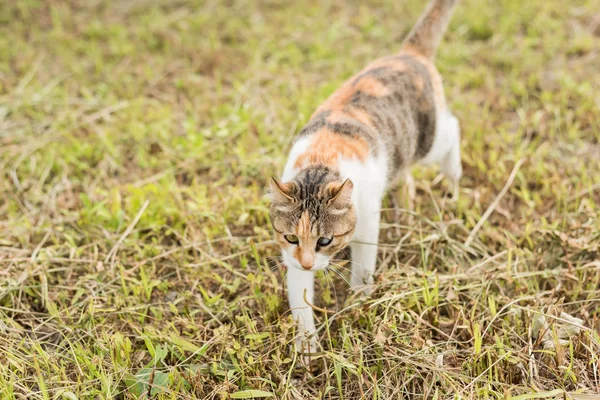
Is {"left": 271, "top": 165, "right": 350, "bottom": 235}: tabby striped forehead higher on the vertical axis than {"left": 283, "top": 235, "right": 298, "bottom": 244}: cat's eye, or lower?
higher

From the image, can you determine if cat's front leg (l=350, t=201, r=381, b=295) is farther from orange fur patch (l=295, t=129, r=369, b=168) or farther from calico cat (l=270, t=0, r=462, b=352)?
orange fur patch (l=295, t=129, r=369, b=168)

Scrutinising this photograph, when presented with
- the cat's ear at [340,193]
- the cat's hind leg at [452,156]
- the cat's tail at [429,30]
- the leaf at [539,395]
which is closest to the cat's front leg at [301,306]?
the cat's ear at [340,193]

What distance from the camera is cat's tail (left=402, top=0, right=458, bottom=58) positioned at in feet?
11.7

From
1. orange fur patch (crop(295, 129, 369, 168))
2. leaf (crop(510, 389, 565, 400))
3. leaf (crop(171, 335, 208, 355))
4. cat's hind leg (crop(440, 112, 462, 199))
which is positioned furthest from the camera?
cat's hind leg (crop(440, 112, 462, 199))

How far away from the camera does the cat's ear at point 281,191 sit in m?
2.35

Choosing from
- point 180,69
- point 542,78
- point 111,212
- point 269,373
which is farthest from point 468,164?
point 180,69

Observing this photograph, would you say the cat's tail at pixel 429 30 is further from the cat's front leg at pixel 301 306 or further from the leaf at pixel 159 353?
the leaf at pixel 159 353

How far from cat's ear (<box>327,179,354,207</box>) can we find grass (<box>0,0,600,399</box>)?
0.54m

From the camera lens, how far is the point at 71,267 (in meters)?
3.08

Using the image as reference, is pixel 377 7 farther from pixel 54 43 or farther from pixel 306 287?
Answer: pixel 306 287

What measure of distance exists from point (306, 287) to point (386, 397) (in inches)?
24.1

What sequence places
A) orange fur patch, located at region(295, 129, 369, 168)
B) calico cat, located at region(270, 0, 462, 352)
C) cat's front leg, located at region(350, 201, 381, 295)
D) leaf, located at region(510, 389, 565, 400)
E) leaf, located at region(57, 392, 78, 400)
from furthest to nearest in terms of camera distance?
cat's front leg, located at region(350, 201, 381, 295), orange fur patch, located at region(295, 129, 369, 168), calico cat, located at region(270, 0, 462, 352), leaf, located at region(57, 392, 78, 400), leaf, located at region(510, 389, 565, 400)

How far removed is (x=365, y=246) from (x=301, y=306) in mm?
447

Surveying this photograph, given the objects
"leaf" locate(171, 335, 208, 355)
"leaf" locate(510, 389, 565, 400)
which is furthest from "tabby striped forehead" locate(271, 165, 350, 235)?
"leaf" locate(510, 389, 565, 400)
